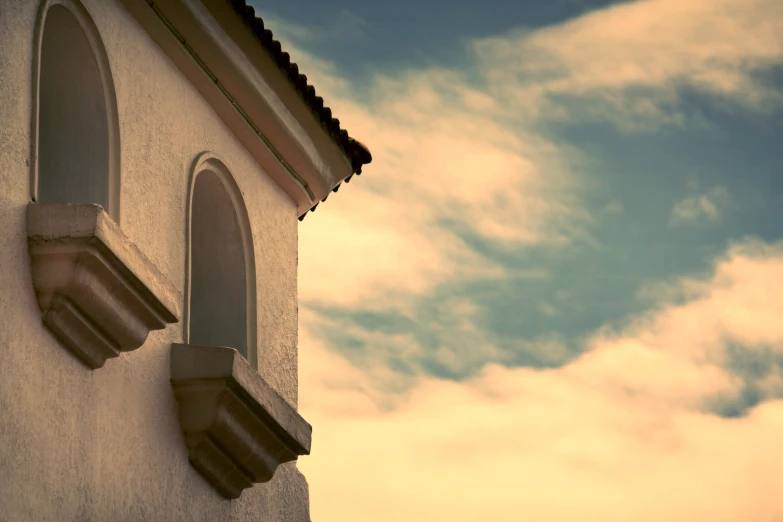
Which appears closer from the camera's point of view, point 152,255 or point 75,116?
point 75,116

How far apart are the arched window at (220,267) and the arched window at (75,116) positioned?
1.26 metres

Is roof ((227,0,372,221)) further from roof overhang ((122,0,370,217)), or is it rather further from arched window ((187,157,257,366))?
arched window ((187,157,257,366))

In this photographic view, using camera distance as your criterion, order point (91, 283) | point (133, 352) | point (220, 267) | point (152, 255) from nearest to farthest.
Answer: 1. point (91, 283)
2. point (133, 352)
3. point (152, 255)
4. point (220, 267)

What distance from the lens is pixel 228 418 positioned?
7203 millimetres

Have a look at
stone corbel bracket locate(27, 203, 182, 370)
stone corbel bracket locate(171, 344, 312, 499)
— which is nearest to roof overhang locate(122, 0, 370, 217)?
stone corbel bracket locate(171, 344, 312, 499)

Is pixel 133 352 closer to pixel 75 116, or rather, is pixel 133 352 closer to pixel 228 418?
pixel 228 418

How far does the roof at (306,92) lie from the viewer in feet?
27.1

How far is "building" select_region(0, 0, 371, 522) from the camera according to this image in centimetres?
588

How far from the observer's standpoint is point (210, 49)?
8.10m

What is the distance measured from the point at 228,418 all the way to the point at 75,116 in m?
1.64

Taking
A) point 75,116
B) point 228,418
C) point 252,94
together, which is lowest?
point 228,418

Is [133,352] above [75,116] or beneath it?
beneath

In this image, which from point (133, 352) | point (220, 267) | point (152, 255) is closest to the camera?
point (133, 352)

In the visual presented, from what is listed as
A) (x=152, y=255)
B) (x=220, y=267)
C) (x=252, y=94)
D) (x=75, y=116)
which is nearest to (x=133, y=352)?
(x=152, y=255)
